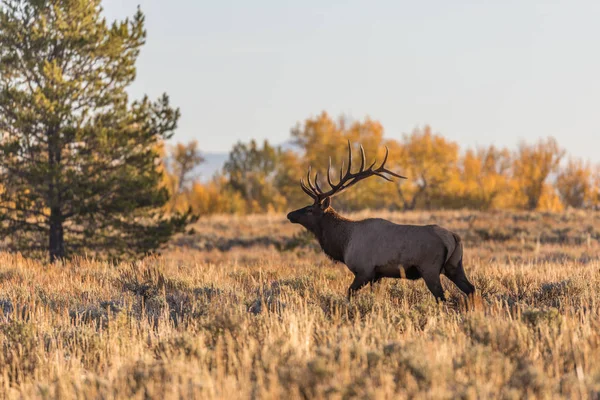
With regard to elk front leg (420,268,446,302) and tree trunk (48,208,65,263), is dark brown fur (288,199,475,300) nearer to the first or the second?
elk front leg (420,268,446,302)

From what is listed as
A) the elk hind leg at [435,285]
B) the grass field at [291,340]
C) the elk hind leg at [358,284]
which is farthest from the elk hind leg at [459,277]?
the elk hind leg at [358,284]

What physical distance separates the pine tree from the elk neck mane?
7467mm

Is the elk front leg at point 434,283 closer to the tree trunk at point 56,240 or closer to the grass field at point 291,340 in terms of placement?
the grass field at point 291,340

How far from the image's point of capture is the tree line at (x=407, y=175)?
5388cm

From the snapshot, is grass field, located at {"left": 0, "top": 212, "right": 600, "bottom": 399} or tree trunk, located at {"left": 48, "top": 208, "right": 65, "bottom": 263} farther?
tree trunk, located at {"left": 48, "top": 208, "right": 65, "bottom": 263}

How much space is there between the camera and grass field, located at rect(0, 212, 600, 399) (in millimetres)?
4238

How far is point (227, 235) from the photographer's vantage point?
28.5 meters

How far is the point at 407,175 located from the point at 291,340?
178 feet

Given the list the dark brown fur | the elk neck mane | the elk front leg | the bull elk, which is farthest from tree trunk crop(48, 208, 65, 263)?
the elk front leg

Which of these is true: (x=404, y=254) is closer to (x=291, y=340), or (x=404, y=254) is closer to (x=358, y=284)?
(x=358, y=284)

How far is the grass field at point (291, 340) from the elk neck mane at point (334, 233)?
469mm

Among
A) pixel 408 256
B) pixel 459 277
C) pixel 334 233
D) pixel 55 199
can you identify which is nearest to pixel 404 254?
pixel 408 256

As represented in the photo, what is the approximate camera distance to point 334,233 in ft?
29.8

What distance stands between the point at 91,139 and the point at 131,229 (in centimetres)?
243
